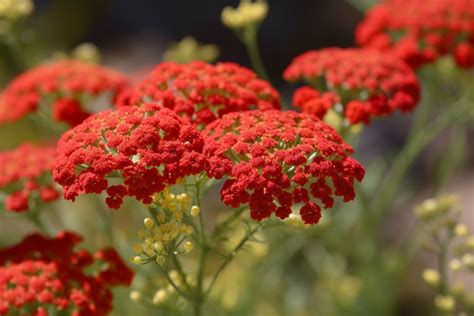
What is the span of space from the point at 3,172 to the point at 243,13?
1.21 meters

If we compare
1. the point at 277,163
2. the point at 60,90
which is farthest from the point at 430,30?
the point at 60,90

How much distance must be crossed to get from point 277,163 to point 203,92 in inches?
20.9

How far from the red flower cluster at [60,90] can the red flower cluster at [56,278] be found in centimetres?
60

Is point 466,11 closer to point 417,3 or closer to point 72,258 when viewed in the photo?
point 417,3

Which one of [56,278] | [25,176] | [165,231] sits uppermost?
[25,176]

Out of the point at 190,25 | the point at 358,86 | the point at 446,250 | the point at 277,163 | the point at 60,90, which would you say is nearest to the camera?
the point at 277,163

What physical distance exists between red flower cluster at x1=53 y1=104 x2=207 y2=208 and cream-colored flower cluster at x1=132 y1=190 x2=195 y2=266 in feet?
0.25

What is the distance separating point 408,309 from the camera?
5.36m

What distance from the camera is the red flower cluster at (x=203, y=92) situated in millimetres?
2402

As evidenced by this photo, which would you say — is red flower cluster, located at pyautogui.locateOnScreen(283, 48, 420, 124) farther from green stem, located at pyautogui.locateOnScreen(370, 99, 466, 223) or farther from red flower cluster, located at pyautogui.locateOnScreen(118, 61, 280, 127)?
green stem, located at pyautogui.locateOnScreen(370, 99, 466, 223)

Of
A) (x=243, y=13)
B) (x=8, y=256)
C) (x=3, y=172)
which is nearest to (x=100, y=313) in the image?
(x=8, y=256)

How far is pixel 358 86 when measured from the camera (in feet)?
8.47

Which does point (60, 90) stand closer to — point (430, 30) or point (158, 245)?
point (158, 245)

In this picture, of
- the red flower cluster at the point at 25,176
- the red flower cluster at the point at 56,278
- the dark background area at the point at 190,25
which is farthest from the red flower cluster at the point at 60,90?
the dark background area at the point at 190,25
